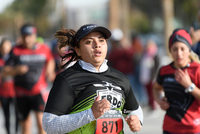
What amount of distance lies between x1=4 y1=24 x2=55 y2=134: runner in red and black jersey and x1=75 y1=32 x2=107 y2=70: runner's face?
3.90 metres

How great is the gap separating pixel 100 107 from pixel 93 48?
1.78 feet

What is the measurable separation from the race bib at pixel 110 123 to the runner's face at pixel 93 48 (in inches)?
17.0

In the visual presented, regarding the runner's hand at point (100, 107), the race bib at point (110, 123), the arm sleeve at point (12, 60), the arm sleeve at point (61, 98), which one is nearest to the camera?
the runner's hand at point (100, 107)

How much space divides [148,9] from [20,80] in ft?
184

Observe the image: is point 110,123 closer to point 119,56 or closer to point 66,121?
point 66,121

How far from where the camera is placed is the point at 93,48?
3.15m

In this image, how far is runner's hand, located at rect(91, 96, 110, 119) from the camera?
112 inches

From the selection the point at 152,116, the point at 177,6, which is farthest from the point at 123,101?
the point at 177,6

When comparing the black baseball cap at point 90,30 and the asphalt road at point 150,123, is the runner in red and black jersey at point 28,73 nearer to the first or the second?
the asphalt road at point 150,123

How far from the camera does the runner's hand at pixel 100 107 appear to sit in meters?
2.85

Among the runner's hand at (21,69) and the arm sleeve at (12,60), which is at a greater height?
the arm sleeve at (12,60)

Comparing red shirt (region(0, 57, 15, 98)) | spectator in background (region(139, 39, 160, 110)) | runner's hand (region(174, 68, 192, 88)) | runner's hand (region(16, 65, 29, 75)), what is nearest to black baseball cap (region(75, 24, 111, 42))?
runner's hand (region(174, 68, 192, 88))

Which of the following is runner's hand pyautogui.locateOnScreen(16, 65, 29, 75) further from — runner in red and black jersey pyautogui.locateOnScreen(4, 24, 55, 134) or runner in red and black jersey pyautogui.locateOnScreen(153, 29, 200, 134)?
runner in red and black jersey pyautogui.locateOnScreen(153, 29, 200, 134)

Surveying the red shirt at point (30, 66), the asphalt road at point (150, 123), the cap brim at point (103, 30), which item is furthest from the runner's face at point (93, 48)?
the asphalt road at point (150, 123)
